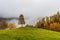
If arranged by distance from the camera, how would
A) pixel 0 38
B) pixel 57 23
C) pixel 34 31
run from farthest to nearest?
1. pixel 57 23
2. pixel 34 31
3. pixel 0 38

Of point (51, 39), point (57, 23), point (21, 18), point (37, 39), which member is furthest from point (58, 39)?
point (57, 23)

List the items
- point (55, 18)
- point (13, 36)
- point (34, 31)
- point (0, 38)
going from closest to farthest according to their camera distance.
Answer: point (0, 38), point (13, 36), point (34, 31), point (55, 18)

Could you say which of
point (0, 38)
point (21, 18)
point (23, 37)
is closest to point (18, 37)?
point (23, 37)

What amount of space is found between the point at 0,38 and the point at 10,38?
7.96 feet

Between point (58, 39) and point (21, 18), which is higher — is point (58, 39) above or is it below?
below

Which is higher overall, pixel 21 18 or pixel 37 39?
pixel 21 18

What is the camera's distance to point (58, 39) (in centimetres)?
5094

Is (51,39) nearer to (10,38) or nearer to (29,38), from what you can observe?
(29,38)

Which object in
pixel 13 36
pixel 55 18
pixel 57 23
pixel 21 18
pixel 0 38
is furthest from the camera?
pixel 55 18

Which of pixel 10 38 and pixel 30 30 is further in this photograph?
pixel 30 30

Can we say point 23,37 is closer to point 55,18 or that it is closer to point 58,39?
point 58,39

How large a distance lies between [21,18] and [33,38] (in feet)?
→ 55.0

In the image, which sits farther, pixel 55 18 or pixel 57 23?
pixel 55 18

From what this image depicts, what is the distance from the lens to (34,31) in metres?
60.4
